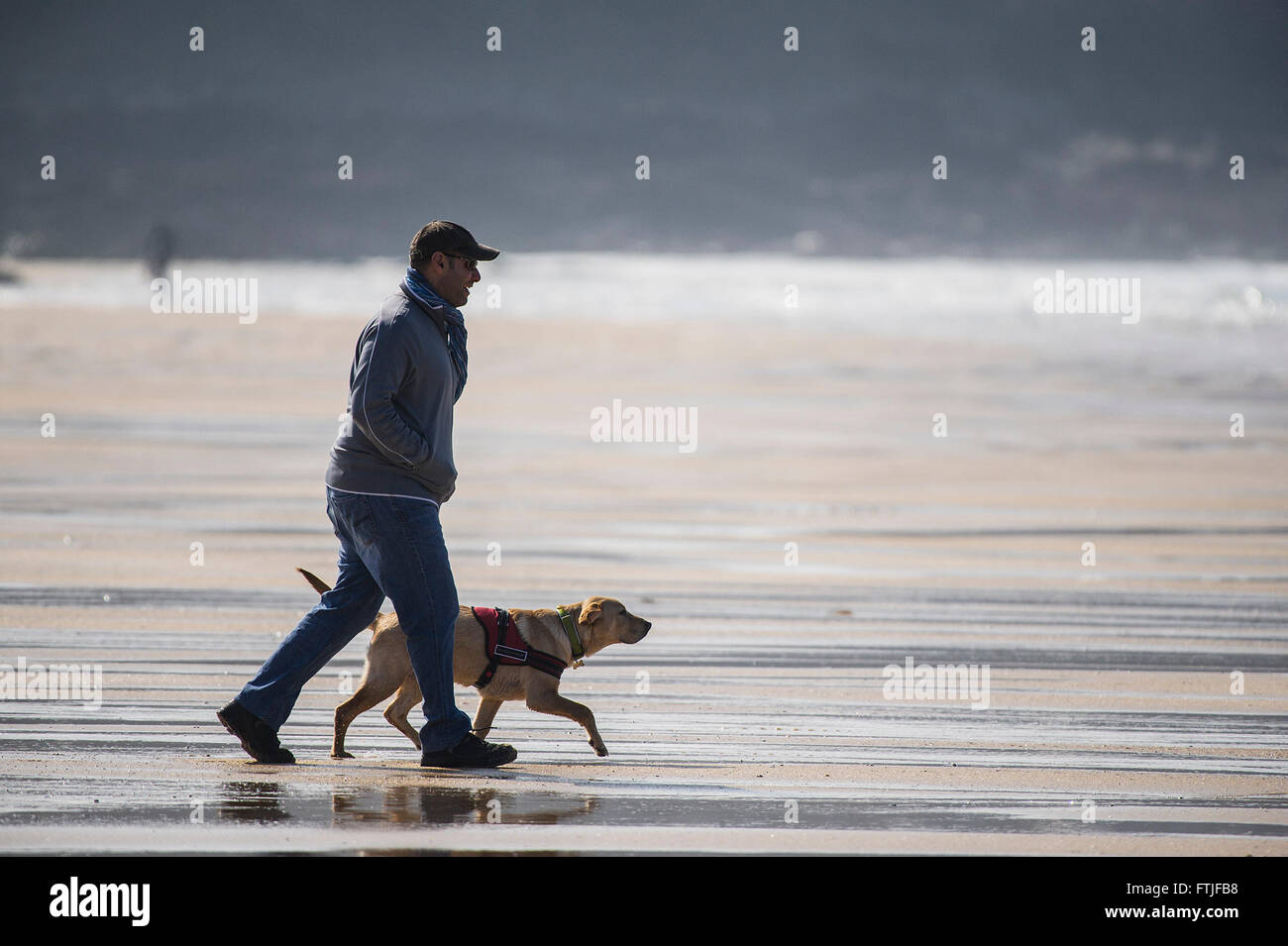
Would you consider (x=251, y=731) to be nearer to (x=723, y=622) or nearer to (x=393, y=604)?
(x=393, y=604)

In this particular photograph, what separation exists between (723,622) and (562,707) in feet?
11.4

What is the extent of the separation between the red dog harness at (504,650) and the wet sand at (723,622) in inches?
16.5

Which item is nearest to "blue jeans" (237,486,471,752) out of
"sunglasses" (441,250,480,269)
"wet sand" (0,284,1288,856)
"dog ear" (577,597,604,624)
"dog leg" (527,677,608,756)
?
"wet sand" (0,284,1288,856)

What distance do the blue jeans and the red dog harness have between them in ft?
0.96

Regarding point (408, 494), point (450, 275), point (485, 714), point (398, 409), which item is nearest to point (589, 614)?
point (485, 714)

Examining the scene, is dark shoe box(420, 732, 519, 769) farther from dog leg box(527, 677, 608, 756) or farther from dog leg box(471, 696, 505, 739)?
dog leg box(471, 696, 505, 739)

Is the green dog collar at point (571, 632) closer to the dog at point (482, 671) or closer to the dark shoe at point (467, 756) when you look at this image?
the dog at point (482, 671)

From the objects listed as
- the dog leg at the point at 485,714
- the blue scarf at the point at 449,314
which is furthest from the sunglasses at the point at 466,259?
the dog leg at the point at 485,714

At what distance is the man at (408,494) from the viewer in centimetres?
661

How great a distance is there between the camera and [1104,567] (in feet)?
42.4

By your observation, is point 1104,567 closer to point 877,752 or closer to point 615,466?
point 877,752
